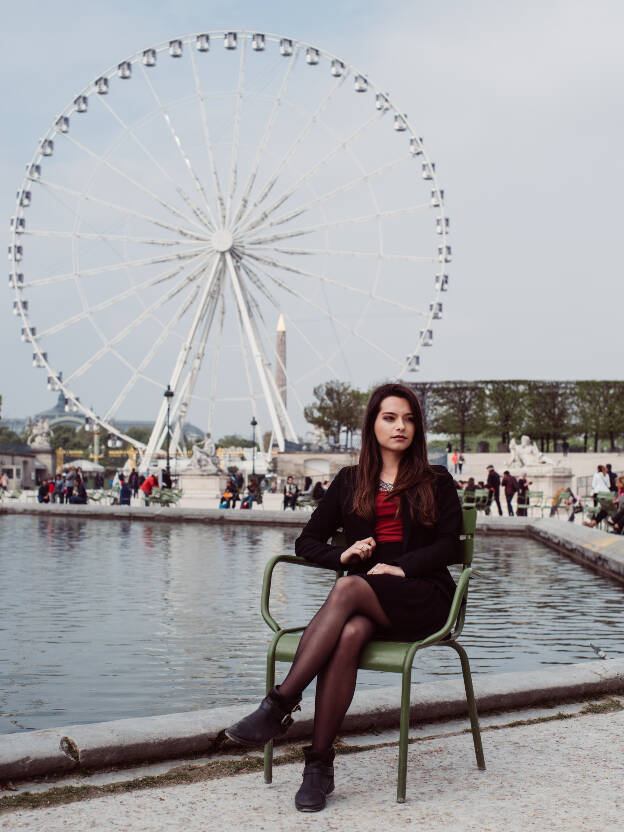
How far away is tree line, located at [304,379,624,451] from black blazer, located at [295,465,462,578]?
57.0 meters

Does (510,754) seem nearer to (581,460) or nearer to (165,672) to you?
(165,672)

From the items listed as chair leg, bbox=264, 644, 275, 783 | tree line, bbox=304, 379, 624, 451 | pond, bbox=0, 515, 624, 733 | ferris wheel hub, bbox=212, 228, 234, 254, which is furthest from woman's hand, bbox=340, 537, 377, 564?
tree line, bbox=304, 379, 624, 451

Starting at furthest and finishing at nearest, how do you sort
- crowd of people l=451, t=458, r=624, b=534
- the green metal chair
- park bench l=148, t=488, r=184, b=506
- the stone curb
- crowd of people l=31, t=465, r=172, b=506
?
crowd of people l=31, t=465, r=172, b=506 → park bench l=148, t=488, r=184, b=506 → crowd of people l=451, t=458, r=624, b=534 → the stone curb → the green metal chair

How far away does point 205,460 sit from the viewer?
121 ft

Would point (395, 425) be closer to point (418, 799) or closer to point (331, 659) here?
point (331, 659)

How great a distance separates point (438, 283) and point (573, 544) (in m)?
19.3

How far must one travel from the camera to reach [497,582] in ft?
33.7

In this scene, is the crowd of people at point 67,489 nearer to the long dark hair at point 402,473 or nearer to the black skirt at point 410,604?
the long dark hair at point 402,473

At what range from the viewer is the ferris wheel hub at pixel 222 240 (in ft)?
102

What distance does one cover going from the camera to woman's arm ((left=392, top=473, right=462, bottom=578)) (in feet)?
11.1

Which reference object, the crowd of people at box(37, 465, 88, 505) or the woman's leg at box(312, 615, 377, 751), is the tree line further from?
the woman's leg at box(312, 615, 377, 751)

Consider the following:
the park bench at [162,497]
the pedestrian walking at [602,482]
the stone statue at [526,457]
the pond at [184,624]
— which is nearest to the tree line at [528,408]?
the stone statue at [526,457]

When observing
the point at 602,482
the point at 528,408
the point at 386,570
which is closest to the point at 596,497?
the point at 602,482

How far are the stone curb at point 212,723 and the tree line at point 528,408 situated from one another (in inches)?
2211
